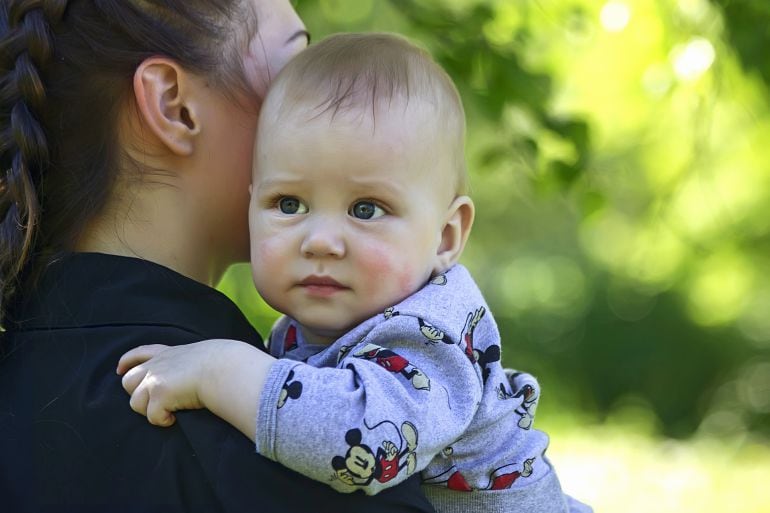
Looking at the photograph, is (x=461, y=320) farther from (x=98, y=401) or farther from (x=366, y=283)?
(x=98, y=401)

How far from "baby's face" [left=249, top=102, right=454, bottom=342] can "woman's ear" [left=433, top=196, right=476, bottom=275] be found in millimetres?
69

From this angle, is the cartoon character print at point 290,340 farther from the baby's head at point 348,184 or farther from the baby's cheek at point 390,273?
the baby's cheek at point 390,273

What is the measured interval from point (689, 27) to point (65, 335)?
2501 millimetres

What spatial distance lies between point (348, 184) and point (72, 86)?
0.53 metres

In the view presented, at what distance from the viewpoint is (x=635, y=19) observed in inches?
157

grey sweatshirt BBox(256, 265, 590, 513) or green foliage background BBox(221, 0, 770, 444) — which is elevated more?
grey sweatshirt BBox(256, 265, 590, 513)

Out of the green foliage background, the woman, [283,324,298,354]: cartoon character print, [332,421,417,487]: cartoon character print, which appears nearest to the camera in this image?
[332,421,417,487]: cartoon character print

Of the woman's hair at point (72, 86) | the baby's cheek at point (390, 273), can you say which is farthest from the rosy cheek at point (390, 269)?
the woman's hair at point (72, 86)

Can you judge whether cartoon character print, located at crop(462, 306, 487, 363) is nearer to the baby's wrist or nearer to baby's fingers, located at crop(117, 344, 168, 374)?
the baby's wrist

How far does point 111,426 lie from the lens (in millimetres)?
1739

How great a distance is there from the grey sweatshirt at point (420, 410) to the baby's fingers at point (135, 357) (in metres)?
0.23

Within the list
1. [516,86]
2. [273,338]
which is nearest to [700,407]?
[516,86]

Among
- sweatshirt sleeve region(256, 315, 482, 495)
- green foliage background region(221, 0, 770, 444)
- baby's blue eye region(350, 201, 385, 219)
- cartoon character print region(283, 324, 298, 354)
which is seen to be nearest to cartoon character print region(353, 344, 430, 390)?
sweatshirt sleeve region(256, 315, 482, 495)

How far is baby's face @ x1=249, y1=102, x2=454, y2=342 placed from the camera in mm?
1865
